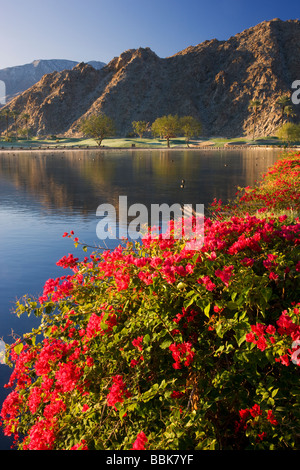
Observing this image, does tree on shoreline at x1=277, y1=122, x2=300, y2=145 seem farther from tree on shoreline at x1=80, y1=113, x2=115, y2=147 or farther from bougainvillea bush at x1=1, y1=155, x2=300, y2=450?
bougainvillea bush at x1=1, y1=155, x2=300, y2=450

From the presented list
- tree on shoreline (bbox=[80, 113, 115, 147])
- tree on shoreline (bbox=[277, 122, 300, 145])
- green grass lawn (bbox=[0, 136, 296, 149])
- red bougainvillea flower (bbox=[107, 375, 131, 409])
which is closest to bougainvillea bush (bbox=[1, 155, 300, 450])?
red bougainvillea flower (bbox=[107, 375, 131, 409])

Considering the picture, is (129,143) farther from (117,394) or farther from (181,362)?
(117,394)

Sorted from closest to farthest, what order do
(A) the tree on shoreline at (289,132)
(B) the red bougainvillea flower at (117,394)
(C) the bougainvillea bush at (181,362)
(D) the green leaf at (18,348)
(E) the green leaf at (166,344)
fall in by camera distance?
(C) the bougainvillea bush at (181,362) < (B) the red bougainvillea flower at (117,394) < (E) the green leaf at (166,344) < (D) the green leaf at (18,348) < (A) the tree on shoreline at (289,132)

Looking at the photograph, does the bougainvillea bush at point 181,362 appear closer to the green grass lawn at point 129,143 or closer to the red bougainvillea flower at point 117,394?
the red bougainvillea flower at point 117,394

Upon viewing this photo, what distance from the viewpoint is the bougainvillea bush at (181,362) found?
3.07 meters

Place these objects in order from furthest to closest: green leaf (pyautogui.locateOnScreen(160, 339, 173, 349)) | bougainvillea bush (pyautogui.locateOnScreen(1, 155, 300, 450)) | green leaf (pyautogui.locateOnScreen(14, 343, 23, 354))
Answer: green leaf (pyautogui.locateOnScreen(14, 343, 23, 354)) < green leaf (pyautogui.locateOnScreen(160, 339, 173, 349)) < bougainvillea bush (pyautogui.locateOnScreen(1, 155, 300, 450))

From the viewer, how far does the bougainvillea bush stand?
3.07 metres

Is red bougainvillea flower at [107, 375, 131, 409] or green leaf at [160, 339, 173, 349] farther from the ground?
green leaf at [160, 339, 173, 349]

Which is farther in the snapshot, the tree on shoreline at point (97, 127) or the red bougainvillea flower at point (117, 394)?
the tree on shoreline at point (97, 127)

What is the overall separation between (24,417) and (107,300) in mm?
1856

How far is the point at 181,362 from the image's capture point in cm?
344

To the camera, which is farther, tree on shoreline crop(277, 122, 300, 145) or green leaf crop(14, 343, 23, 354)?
tree on shoreline crop(277, 122, 300, 145)

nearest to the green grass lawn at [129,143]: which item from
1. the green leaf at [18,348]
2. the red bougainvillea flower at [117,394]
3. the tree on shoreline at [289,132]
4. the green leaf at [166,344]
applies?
the tree on shoreline at [289,132]
